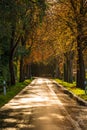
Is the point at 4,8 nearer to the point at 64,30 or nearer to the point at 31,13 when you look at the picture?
the point at 31,13

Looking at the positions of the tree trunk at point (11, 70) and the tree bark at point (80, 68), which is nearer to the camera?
the tree bark at point (80, 68)

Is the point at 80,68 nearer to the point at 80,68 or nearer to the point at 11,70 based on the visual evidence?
the point at 80,68

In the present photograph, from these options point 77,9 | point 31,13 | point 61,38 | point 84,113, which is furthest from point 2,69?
point 84,113

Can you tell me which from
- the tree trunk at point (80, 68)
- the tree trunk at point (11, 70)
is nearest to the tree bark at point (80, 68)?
the tree trunk at point (80, 68)

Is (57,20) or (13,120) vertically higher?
(57,20)

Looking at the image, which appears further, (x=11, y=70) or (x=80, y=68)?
(x=11, y=70)

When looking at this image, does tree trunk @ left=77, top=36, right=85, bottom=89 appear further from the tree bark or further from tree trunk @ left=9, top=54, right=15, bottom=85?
tree trunk @ left=9, top=54, right=15, bottom=85

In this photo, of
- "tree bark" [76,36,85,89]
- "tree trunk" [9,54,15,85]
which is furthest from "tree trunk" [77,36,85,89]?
"tree trunk" [9,54,15,85]

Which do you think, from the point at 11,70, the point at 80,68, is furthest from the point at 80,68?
the point at 11,70

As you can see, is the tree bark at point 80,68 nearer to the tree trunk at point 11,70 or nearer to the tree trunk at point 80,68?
the tree trunk at point 80,68

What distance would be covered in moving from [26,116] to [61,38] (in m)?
27.6

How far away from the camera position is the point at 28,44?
68562 mm

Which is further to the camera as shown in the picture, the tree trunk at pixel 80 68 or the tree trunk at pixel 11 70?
the tree trunk at pixel 11 70

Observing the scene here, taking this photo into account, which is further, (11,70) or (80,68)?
(11,70)
